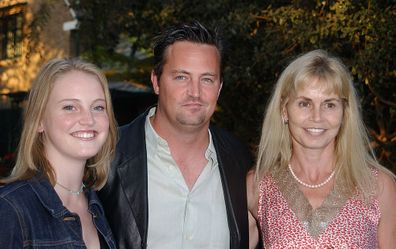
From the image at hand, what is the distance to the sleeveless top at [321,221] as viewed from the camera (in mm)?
3328

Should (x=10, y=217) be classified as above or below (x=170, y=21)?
below

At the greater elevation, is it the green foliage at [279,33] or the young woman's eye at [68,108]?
the green foliage at [279,33]

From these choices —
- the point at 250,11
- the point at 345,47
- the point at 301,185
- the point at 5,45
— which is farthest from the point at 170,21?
the point at 5,45

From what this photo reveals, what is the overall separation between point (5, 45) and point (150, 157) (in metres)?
15.5

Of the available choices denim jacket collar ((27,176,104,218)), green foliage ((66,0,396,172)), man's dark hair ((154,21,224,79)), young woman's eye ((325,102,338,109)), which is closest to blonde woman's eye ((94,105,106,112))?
denim jacket collar ((27,176,104,218))

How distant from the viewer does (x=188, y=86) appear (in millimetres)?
3762

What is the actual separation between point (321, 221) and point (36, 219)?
1713 millimetres

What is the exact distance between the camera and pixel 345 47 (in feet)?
21.2

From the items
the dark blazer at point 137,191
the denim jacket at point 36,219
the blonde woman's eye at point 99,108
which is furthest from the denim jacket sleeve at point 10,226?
the dark blazer at point 137,191

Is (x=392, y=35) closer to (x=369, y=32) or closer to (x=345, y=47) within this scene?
(x=369, y=32)

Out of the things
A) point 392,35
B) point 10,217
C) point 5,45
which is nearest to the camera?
point 10,217

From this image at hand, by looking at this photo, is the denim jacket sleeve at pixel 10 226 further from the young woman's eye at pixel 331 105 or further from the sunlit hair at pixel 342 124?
the young woman's eye at pixel 331 105

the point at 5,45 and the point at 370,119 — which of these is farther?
the point at 5,45

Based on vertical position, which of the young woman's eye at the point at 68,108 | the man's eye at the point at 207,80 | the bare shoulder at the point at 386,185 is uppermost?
the man's eye at the point at 207,80
